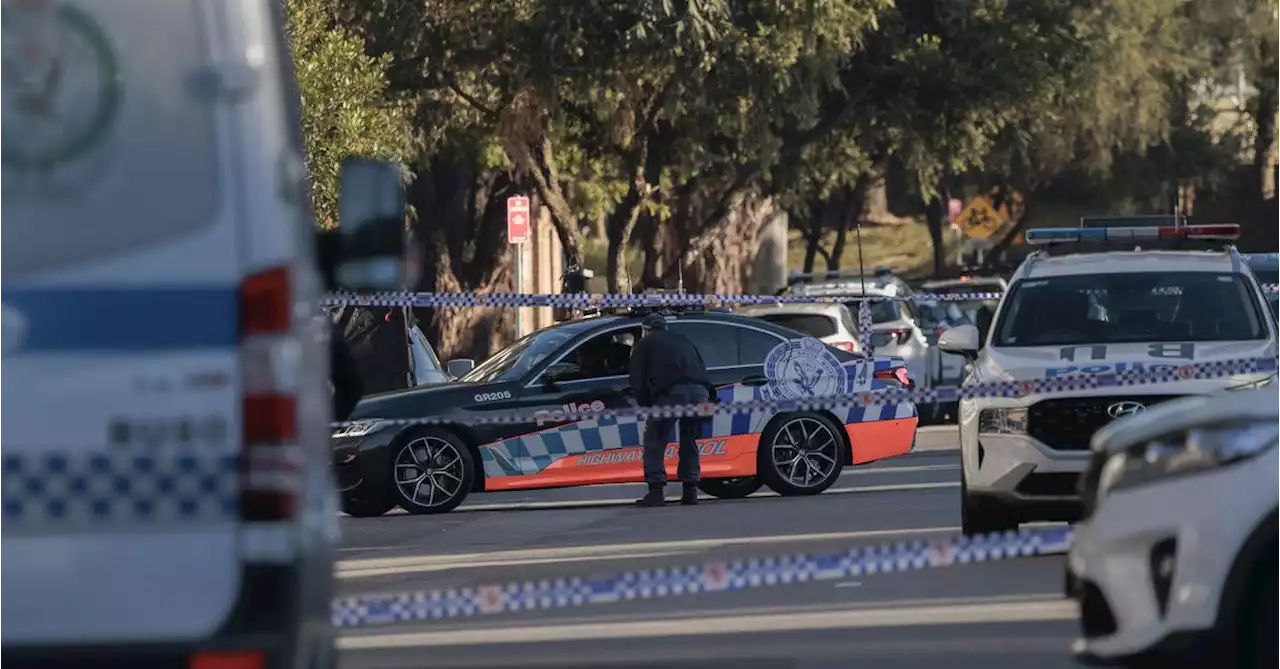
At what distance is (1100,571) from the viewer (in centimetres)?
667

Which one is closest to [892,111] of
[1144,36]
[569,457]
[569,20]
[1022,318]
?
[569,20]

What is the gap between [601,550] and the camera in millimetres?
13523

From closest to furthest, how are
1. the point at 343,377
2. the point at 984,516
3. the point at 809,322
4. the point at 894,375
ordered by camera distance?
the point at 343,377
the point at 984,516
the point at 894,375
the point at 809,322

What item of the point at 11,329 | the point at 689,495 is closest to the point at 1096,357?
the point at 689,495

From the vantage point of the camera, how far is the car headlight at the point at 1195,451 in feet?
21.4

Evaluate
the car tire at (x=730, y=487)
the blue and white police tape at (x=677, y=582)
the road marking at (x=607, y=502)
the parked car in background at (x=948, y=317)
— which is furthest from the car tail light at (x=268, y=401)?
the parked car in background at (x=948, y=317)

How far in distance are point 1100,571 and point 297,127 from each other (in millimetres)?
2700

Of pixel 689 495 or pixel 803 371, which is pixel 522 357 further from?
pixel 803 371

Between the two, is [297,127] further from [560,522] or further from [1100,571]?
[560,522]

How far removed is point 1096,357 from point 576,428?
17.6 feet

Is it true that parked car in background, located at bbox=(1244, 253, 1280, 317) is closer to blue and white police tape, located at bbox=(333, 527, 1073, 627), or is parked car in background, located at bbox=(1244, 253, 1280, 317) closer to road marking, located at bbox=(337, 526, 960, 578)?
road marking, located at bbox=(337, 526, 960, 578)

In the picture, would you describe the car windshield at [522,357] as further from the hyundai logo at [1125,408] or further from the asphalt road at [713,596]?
the hyundai logo at [1125,408]

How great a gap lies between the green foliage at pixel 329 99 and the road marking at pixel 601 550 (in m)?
7.54

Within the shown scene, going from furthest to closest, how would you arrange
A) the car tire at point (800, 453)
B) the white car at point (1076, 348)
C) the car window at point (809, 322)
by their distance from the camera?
1. the car window at point (809, 322)
2. the car tire at point (800, 453)
3. the white car at point (1076, 348)
